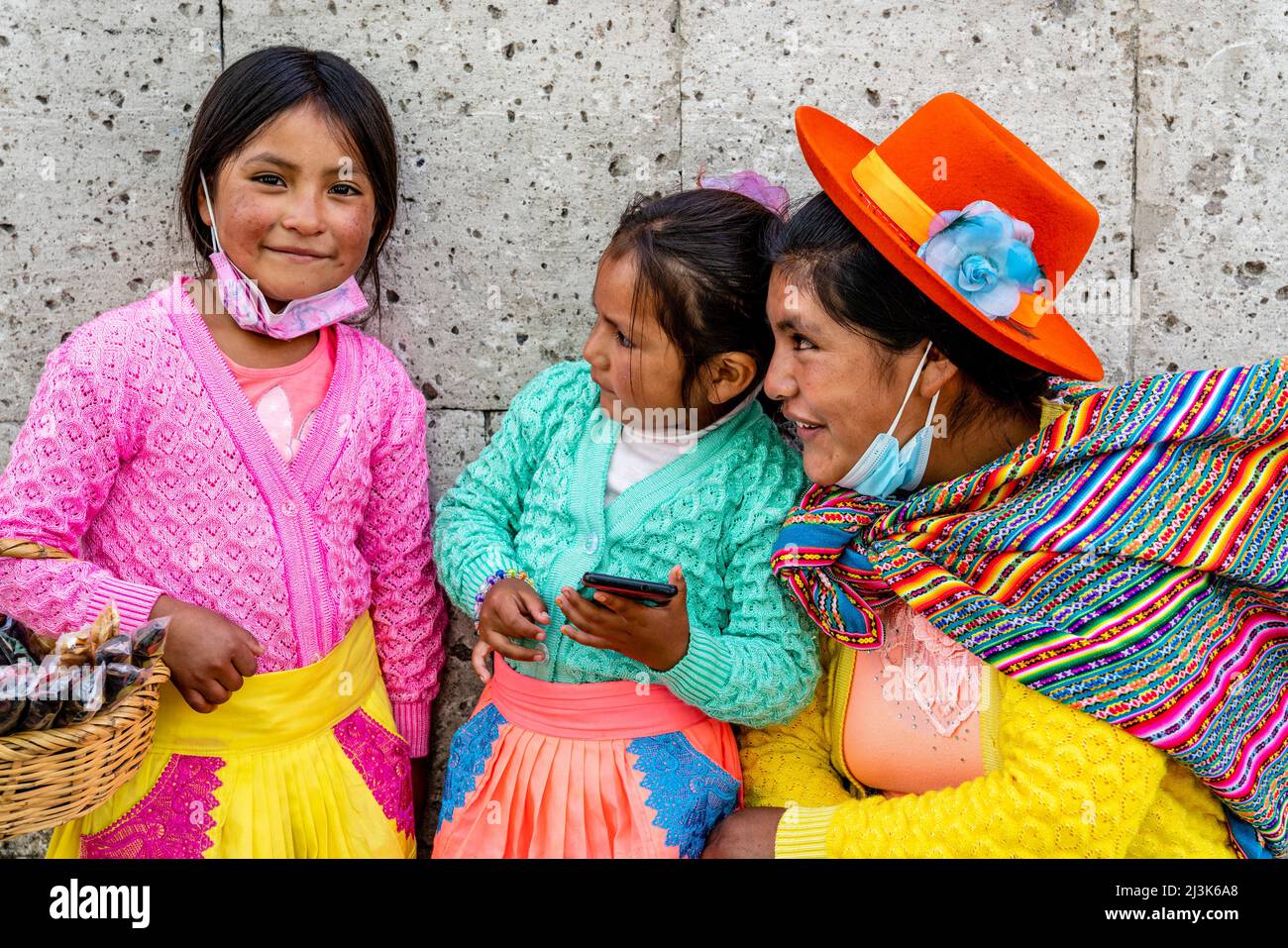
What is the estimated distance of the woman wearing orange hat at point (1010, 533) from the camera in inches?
89.2

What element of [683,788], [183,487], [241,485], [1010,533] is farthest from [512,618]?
[1010,533]

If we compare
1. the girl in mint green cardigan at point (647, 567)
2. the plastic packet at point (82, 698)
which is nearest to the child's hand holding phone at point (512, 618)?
the girl in mint green cardigan at point (647, 567)

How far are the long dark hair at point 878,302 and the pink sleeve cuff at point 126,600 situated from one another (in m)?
1.55

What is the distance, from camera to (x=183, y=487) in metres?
2.55

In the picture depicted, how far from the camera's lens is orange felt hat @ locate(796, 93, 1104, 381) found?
226 cm

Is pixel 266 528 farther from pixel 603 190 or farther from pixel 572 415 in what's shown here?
pixel 603 190

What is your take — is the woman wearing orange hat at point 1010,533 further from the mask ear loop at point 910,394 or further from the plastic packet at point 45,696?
the plastic packet at point 45,696

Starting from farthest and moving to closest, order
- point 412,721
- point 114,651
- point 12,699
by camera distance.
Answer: point 412,721 < point 114,651 < point 12,699

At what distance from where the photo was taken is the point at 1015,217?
2299 mm

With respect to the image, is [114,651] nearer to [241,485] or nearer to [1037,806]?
[241,485]

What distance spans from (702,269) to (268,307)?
1023 millimetres

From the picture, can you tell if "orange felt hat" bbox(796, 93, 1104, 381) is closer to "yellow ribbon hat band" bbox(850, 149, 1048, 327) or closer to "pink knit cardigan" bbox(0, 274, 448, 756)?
"yellow ribbon hat band" bbox(850, 149, 1048, 327)
